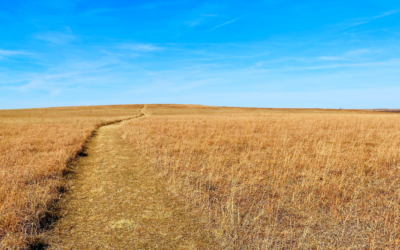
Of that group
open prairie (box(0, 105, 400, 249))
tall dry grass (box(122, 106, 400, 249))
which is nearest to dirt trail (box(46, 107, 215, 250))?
open prairie (box(0, 105, 400, 249))

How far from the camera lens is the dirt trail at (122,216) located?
4168 mm

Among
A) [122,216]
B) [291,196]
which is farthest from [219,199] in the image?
[122,216]

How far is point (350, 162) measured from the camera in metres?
8.91

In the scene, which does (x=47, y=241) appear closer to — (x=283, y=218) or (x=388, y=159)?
(x=283, y=218)

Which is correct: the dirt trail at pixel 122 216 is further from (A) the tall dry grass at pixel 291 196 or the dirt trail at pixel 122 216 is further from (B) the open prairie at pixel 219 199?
(A) the tall dry grass at pixel 291 196

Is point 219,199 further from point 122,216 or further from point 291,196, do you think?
point 122,216

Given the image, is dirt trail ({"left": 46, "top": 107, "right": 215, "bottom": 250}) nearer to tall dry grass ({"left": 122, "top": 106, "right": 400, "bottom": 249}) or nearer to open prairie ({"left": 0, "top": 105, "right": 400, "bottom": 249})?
open prairie ({"left": 0, "top": 105, "right": 400, "bottom": 249})

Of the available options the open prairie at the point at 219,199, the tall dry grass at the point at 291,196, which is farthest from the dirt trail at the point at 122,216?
the tall dry grass at the point at 291,196

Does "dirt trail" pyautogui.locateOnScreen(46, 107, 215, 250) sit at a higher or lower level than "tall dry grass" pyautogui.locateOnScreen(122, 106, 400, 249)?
lower

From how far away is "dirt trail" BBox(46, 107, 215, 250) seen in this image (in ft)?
13.7

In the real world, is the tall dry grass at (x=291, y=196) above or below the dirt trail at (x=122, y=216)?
above

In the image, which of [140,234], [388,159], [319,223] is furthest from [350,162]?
[140,234]

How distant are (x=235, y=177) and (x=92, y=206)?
4123 mm

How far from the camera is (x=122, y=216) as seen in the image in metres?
5.07
